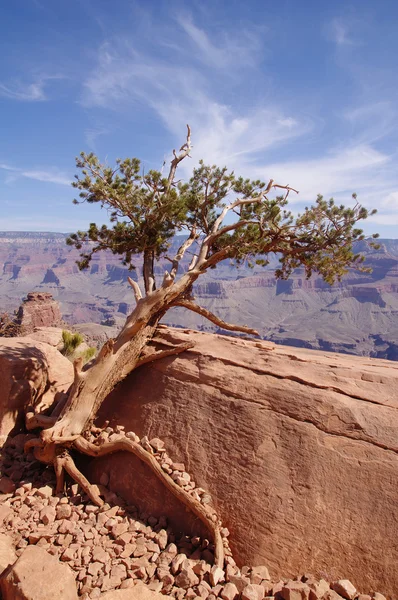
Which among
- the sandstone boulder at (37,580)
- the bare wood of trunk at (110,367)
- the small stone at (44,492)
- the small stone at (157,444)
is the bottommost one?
the small stone at (44,492)

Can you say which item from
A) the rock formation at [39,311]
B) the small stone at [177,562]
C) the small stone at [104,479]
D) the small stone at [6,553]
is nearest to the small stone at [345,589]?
the small stone at [177,562]

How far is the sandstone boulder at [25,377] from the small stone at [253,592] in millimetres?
6095

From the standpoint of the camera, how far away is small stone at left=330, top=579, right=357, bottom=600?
5.00 m

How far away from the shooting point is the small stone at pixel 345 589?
4996 millimetres

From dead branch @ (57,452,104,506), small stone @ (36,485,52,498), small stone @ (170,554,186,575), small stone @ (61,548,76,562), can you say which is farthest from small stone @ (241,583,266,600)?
small stone @ (36,485,52,498)

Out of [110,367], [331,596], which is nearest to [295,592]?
[331,596]

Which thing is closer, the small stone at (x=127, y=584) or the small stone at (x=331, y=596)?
the small stone at (x=331, y=596)

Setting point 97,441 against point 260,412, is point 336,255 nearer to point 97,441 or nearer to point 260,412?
point 260,412

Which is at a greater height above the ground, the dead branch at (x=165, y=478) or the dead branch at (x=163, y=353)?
the dead branch at (x=163, y=353)

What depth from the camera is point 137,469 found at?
703 centimetres

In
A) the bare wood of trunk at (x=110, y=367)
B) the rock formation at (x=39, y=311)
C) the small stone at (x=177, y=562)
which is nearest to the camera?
the small stone at (x=177, y=562)

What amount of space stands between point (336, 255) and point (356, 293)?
190 m

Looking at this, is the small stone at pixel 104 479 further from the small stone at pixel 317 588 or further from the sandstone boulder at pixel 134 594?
the small stone at pixel 317 588

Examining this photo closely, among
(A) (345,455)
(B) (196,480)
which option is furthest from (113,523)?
(A) (345,455)
